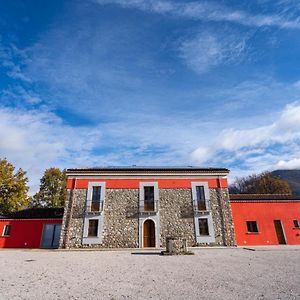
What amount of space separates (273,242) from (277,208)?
285 cm

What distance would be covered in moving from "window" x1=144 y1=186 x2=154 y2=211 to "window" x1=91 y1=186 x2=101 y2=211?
384cm

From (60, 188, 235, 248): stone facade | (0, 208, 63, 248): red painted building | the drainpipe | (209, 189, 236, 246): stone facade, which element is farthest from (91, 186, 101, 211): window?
(209, 189, 236, 246): stone facade

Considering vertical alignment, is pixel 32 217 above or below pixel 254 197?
below

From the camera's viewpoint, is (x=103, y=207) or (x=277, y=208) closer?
(x=103, y=207)

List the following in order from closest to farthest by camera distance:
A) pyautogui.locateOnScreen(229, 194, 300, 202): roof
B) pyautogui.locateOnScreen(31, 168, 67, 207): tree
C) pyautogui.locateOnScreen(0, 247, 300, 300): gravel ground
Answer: pyautogui.locateOnScreen(0, 247, 300, 300): gravel ground, pyautogui.locateOnScreen(229, 194, 300, 202): roof, pyautogui.locateOnScreen(31, 168, 67, 207): tree

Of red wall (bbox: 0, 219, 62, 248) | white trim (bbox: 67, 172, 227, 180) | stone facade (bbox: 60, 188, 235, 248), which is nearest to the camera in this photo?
stone facade (bbox: 60, 188, 235, 248)

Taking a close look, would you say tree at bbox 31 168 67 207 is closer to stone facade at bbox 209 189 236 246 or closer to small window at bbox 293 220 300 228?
stone facade at bbox 209 189 236 246

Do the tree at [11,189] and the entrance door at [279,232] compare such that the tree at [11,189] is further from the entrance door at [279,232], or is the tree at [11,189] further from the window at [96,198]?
the entrance door at [279,232]

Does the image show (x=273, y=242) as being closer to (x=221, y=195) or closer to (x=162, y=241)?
(x=221, y=195)

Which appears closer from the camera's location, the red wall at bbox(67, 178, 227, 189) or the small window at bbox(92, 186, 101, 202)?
the small window at bbox(92, 186, 101, 202)

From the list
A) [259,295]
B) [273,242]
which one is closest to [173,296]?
[259,295]

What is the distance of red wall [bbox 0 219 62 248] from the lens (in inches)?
719

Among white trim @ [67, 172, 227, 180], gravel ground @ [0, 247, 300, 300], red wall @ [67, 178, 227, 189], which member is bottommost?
gravel ground @ [0, 247, 300, 300]

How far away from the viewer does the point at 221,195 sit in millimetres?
17656
